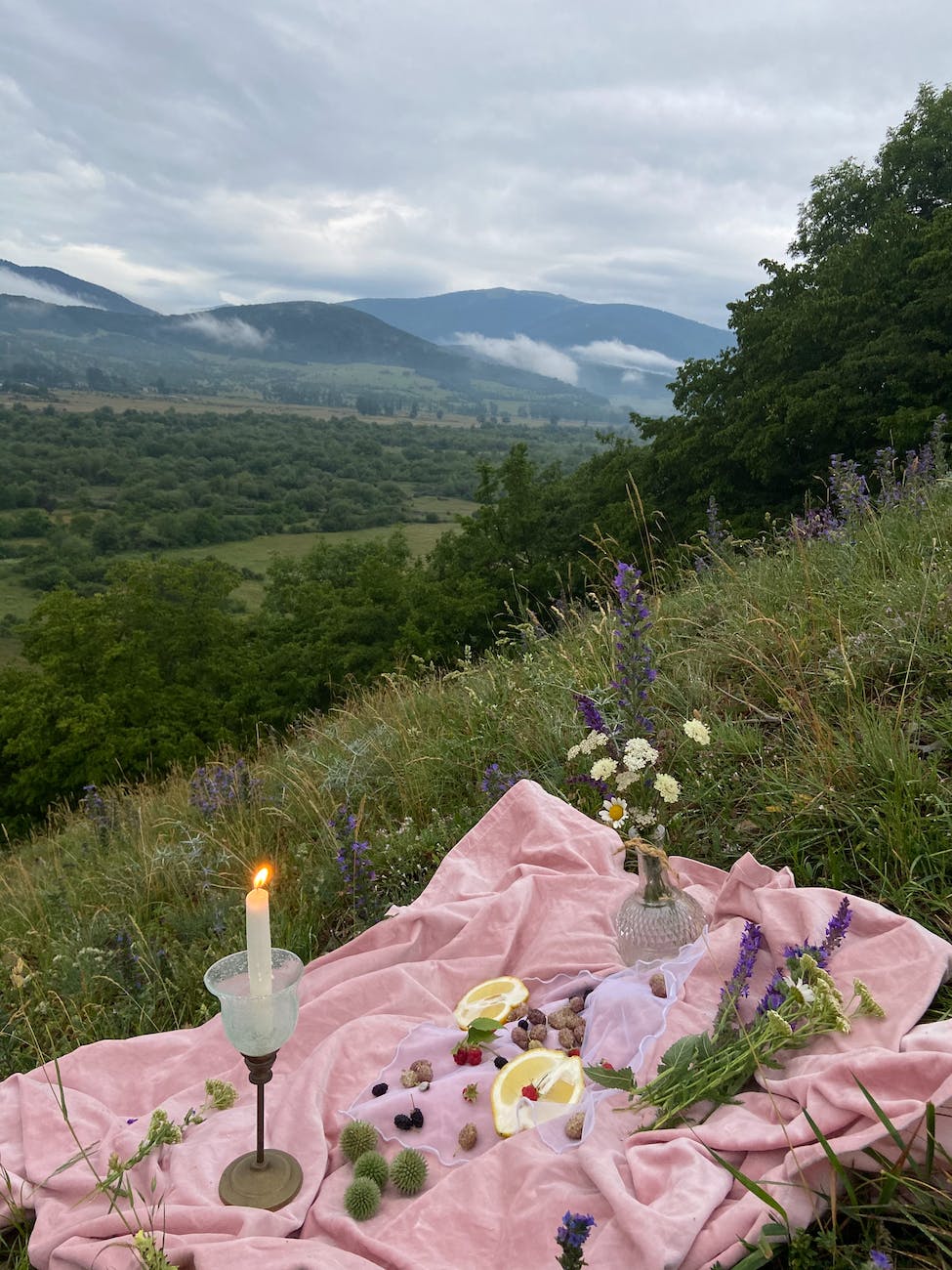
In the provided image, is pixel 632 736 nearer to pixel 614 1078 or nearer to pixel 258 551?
pixel 614 1078

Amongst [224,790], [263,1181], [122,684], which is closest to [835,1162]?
[263,1181]

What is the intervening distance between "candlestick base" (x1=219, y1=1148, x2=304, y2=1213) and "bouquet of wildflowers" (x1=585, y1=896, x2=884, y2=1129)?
811mm

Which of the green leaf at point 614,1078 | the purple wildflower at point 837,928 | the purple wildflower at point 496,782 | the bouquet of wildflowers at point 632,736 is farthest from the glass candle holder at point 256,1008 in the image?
the purple wildflower at point 496,782

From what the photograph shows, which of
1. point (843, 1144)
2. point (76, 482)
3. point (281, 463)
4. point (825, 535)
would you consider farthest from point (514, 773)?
point (281, 463)

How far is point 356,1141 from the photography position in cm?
221

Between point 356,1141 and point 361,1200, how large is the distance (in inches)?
8.1

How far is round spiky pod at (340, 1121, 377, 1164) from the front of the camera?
2205 millimetres

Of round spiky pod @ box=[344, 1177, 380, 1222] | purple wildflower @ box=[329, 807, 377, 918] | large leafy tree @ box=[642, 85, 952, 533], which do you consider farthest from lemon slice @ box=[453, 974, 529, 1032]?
large leafy tree @ box=[642, 85, 952, 533]

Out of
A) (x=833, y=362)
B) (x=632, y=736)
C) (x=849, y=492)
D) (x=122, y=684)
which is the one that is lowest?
(x=122, y=684)

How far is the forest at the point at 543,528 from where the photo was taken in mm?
17062

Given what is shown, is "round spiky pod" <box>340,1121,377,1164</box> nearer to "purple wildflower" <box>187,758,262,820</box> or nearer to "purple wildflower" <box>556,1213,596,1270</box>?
"purple wildflower" <box>556,1213,596,1270</box>

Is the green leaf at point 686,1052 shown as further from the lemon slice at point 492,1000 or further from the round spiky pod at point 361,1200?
the round spiky pod at point 361,1200

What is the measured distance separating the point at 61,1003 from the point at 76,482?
9110 centimetres

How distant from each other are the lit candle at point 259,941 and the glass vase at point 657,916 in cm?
120
